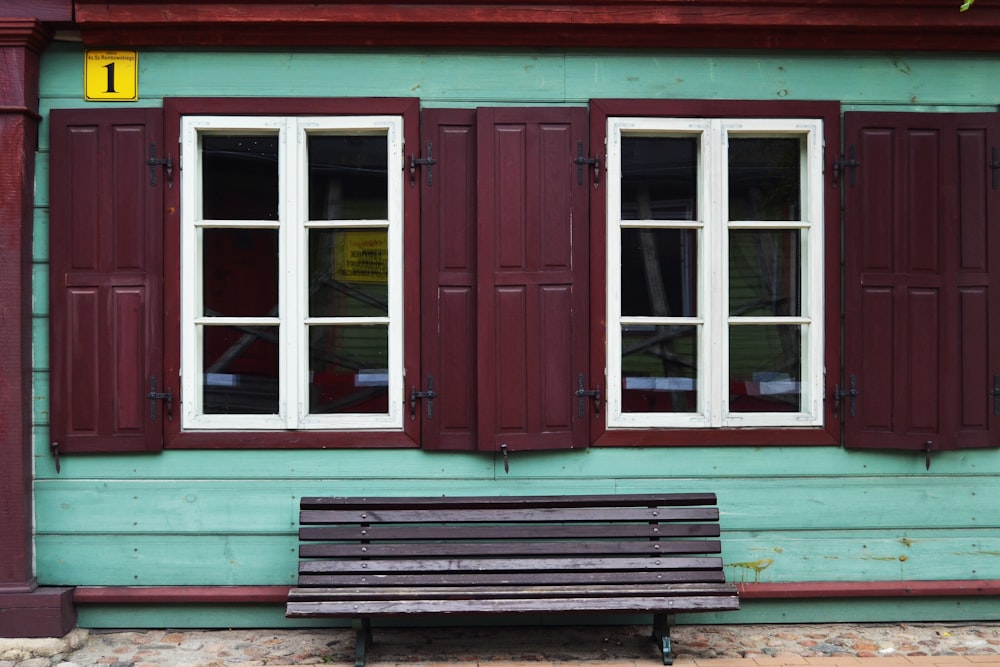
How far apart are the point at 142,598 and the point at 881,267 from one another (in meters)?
4.12

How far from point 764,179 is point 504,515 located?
221cm

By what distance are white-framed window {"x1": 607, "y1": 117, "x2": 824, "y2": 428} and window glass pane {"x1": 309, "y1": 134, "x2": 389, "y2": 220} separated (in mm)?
1212

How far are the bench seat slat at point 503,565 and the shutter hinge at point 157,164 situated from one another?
2035 millimetres

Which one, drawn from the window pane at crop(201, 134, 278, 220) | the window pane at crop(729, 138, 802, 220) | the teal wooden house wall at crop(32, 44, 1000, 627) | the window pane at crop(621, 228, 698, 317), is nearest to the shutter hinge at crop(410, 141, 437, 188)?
the teal wooden house wall at crop(32, 44, 1000, 627)

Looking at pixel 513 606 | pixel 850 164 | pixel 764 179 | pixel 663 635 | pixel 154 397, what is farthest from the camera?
pixel 764 179

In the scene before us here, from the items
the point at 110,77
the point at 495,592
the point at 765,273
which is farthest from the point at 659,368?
the point at 110,77

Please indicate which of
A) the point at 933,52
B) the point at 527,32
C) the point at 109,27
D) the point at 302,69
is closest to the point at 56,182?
the point at 109,27

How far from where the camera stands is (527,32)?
473 cm

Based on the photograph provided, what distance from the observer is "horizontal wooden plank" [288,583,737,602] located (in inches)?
170

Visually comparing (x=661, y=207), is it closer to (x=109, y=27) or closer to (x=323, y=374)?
(x=323, y=374)

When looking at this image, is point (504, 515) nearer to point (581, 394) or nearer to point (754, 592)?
point (581, 394)

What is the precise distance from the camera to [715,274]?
4.80 m

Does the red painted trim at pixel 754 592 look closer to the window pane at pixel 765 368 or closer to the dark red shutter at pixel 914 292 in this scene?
the dark red shutter at pixel 914 292

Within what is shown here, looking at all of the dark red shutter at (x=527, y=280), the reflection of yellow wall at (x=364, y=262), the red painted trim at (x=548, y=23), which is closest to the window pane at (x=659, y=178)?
the dark red shutter at (x=527, y=280)
